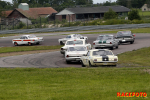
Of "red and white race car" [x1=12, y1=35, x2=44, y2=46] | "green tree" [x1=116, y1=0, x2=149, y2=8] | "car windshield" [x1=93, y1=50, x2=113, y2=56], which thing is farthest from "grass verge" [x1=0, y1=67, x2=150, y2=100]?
"green tree" [x1=116, y1=0, x2=149, y2=8]

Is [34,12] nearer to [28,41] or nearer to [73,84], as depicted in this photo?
[28,41]

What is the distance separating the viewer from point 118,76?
1186cm

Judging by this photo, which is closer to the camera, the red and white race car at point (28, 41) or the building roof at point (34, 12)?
the red and white race car at point (28, 41)

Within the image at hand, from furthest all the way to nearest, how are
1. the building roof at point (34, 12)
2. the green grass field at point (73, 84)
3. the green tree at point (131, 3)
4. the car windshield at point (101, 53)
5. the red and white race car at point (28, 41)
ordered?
1. the green tree at point (131, 3)
2. the building roof at point (34, 12)
3. the red and white race car at point (28, 41)
4. the car windshield at point (101, 53)
5. the green grass field at point (73, 84)

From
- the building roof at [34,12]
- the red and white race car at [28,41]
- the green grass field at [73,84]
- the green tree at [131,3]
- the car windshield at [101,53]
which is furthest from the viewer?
the green tree at [131,3]

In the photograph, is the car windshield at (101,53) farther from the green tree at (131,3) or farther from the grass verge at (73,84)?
the green tree at (131,3)

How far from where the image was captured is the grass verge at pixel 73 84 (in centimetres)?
872

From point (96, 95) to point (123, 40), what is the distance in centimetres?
2418

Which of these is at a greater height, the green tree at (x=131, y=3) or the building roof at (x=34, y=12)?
the green tree at (x=131, y=3)

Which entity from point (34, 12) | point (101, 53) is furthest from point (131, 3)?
point (101, 53)

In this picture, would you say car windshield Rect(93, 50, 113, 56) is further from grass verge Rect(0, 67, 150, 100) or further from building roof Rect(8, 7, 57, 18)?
building roof Rect(8, 7, 57, 18)

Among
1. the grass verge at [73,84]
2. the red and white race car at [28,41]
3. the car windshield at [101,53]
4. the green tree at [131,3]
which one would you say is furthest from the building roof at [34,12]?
the grass verge at [73,84]

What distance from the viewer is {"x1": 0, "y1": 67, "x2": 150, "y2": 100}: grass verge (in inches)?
343

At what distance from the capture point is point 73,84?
10.6 metres
